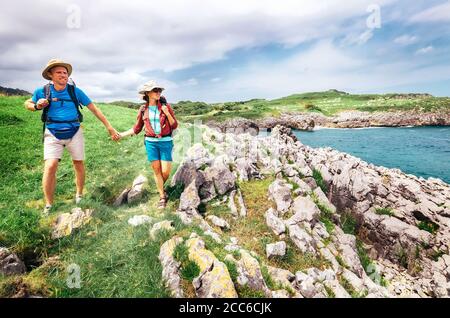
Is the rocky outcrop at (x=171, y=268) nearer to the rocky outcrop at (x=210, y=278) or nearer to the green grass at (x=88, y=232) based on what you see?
the green grass at (x=88, y=232)

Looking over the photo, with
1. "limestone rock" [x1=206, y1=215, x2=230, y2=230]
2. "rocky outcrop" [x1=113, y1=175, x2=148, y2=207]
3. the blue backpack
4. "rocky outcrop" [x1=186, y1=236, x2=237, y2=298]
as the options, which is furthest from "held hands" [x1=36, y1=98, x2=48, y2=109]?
"limestone rock" [x1=206, y1=215, x2=230, y2=230]

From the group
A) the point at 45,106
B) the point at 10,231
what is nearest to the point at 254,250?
the point at 10,231

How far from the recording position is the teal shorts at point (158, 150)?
28.4 feet

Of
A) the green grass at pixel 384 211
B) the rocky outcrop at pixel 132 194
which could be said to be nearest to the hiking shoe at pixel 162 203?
the rocky outcrop at pixel 132 194

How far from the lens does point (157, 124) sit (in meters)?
8.43

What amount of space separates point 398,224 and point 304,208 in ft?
Result: 20.7

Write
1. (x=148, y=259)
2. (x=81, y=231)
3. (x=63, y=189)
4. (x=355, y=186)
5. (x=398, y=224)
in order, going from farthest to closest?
(x=355, y=186), (x=398, y=224), (x=63, y=189), (x=81, y=231), (x=148, y=259)

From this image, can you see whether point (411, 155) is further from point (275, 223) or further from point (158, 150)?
point (158, 150)

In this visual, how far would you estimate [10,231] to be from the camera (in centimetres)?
644

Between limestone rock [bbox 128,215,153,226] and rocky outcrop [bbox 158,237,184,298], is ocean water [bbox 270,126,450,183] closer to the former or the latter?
limestone rock [bbox 128,215,153,226]

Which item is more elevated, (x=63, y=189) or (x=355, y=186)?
(x=63, y=189)

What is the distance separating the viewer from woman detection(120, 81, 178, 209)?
8.26 meters

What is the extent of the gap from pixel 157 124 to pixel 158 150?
875 millimetres
